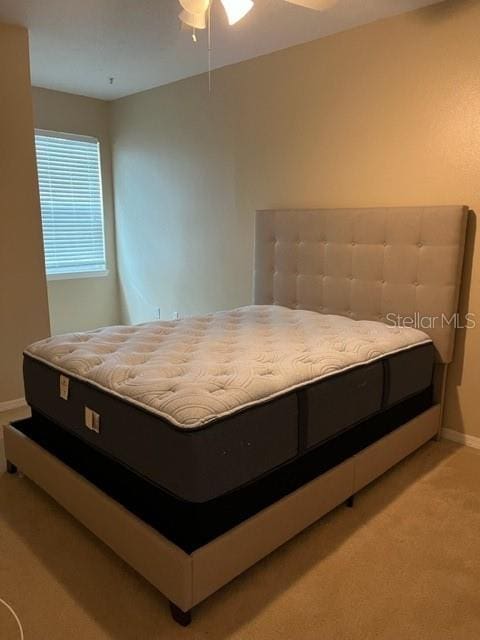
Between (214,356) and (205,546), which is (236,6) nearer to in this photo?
(214,356)

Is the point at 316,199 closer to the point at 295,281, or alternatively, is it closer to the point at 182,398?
the point at 295,281

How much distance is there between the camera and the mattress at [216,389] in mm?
1607

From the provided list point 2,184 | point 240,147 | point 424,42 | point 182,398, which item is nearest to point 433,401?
point 182,398

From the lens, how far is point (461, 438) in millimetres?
2934

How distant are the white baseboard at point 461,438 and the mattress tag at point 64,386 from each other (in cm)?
220

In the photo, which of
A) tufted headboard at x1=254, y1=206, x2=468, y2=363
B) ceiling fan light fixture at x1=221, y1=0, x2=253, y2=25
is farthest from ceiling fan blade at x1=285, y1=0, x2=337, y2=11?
tufted headboard at x1=254, y1=206, x2=468, y2=363

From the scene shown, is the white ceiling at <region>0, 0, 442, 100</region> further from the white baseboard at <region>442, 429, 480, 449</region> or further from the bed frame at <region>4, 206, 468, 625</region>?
the white baseboard at <region>442, 429, 480, 449</region>

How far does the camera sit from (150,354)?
2244mm

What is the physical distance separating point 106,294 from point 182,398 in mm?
3736

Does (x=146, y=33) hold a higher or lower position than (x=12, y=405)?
higher

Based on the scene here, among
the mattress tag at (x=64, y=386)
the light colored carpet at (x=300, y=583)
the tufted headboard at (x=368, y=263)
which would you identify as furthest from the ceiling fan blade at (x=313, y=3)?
the light colored carpet at (x=300, y=583)

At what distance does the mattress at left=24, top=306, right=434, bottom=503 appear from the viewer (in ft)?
5.27

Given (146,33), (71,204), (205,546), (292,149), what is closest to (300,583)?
(205,546)

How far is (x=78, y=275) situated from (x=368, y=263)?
9.87 feet
